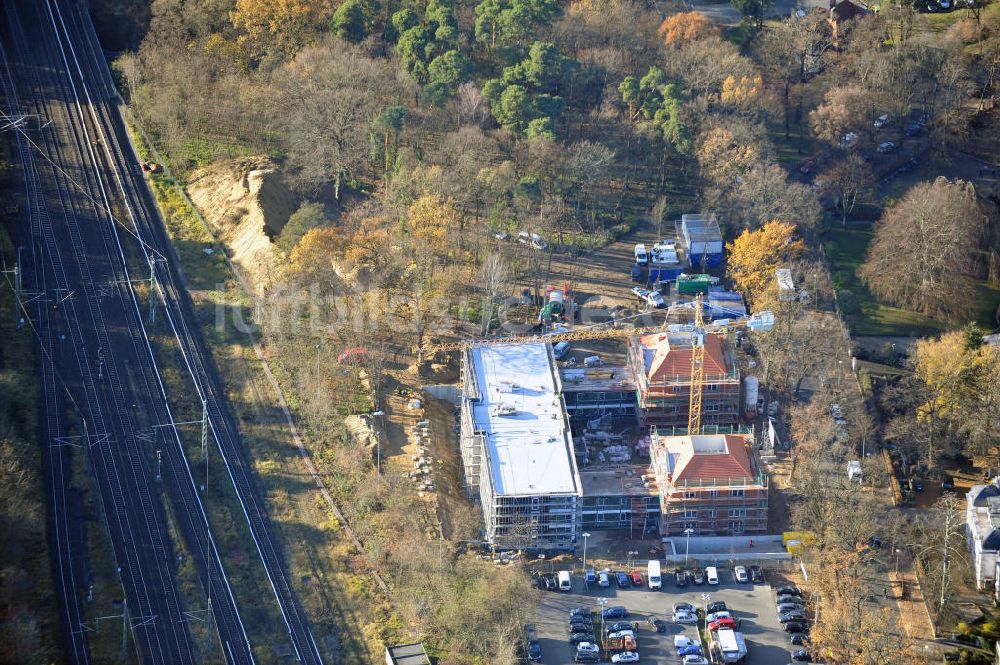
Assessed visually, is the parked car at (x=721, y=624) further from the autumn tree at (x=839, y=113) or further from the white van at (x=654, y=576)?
the autumn tree at (x=839, y=113)

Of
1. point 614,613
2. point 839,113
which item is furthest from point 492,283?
point 839,113

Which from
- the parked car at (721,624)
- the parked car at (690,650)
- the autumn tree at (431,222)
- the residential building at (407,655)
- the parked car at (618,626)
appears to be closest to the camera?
the residential building at (407,655)


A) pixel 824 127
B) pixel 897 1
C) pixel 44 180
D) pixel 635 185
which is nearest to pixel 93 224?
pixel 44 180

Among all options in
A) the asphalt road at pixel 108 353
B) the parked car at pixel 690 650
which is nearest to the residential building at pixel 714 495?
the parked car at pixel 690 650

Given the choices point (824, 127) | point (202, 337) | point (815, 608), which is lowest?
point (815, 608)

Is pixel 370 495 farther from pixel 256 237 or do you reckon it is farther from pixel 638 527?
pixel 256 237

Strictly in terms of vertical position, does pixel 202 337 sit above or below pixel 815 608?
above
